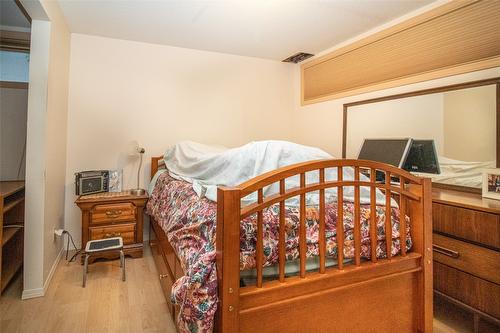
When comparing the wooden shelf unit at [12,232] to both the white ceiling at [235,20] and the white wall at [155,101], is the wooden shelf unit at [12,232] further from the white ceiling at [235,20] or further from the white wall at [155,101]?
the white ceiling at [235,20]

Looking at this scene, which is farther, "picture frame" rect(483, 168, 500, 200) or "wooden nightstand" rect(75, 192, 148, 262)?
"wooden nightstand" rect(75, 192, 148, 262)

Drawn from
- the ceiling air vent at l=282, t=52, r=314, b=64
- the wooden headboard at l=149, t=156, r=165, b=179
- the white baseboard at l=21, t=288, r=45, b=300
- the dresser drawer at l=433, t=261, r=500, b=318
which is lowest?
the white baseboard at l=21, t=288, r=45, b=300

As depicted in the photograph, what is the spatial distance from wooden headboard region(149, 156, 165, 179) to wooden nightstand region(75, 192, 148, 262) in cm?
44

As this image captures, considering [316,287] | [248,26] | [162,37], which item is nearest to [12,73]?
[162,37]

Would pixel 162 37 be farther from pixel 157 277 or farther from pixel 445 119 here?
pixel 445 119

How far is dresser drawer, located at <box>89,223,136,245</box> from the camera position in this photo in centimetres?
253

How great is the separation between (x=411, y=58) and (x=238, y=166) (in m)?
1.85

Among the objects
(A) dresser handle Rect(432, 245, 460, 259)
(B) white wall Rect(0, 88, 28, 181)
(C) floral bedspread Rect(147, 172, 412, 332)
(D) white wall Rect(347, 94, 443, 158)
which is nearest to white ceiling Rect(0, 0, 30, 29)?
(B) white wall Rect(0, 88, 28, 181)

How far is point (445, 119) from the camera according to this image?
2.11 m

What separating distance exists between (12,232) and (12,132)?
40.1 inches

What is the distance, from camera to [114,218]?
8.55ft

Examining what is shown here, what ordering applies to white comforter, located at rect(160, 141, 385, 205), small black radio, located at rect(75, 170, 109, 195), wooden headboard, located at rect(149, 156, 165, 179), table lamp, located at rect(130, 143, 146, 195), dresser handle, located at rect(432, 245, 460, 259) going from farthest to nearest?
wooden headboard, located at rect(149, 156, 165, 179) < table lamp, located at rect(130, 143, 146, 195) < small black radio, located at rect(75, 170, 109, 195) < dresser handle, located at rect(432, 245, 460, 259) < white comforter, located at rect(160, 141, 385, 205)

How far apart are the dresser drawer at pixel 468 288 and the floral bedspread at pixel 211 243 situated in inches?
19.5

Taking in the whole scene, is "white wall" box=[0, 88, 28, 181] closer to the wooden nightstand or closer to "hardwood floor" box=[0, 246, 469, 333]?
the wooden nightstand
